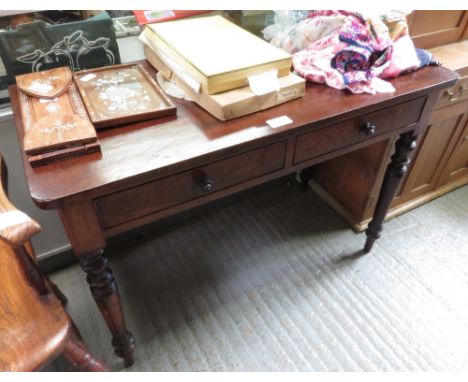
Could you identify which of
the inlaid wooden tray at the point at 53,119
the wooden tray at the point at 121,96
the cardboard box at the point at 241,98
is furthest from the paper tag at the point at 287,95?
the inlaid wooden tray at the point at 53,119

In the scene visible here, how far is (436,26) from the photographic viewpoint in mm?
1253

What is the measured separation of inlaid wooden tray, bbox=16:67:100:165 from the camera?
655mm

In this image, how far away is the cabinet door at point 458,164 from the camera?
150 cm

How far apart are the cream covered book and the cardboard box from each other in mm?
19

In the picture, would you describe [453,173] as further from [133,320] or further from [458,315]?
A: [133,320]

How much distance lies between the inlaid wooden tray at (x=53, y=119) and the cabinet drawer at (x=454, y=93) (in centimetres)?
115

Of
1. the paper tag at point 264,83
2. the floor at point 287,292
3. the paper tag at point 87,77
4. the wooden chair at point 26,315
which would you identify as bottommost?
the floor at point 287,292

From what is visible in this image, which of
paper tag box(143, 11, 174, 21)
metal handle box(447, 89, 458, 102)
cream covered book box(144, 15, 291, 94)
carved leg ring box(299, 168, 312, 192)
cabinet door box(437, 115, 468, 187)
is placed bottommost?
carved leg ring box(299, 168, 312, 192)

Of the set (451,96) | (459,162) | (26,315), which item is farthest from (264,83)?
(459,162)

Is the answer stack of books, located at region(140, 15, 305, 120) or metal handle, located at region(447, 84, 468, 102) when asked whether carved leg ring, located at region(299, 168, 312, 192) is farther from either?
stack of books, located at region(140, 15, 305, 120)

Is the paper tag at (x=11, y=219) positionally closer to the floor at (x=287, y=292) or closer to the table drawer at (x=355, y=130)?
the table drawer at (x=355, y=130)

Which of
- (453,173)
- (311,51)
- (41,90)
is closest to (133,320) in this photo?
(41,90)

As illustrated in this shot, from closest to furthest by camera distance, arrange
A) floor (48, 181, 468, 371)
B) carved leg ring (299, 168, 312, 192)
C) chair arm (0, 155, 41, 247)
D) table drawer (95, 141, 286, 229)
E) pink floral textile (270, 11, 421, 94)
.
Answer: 1. chair arm (0, 155, 41, 247)
2. table drawer (95, 141, 286, 229)
3. pink floral textile (270, 11, 421, 94)
4. floor (48, 181, 468, 371)
5. carved leg ring (299, 168, 312, 192)

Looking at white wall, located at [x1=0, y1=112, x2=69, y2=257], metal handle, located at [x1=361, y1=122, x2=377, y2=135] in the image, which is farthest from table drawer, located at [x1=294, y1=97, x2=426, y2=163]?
white wall, located at [x1=0, y1=112, x2=69, y2=257]
